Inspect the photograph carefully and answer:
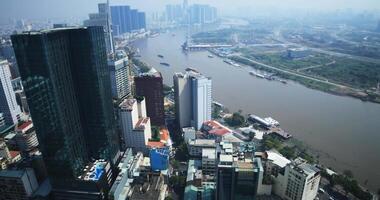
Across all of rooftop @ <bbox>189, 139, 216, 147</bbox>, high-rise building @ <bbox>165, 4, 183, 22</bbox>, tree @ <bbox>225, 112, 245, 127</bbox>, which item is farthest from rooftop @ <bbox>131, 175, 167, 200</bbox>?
high-rise building @ <bbox>165, 4, 183, 22</bbox>

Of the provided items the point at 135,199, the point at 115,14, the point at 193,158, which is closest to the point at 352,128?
the point at 193,158

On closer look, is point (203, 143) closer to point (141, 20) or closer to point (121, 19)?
point (121, 19)

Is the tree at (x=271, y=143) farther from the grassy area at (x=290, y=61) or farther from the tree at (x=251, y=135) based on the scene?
the grassy area at (x=290, y=61)

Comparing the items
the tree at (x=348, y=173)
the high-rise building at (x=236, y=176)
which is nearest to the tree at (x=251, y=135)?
the tree at (x=348, y=173)

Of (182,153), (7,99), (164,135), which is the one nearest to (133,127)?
(164,135)

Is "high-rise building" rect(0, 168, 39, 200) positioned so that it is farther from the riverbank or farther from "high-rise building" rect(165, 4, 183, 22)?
"high-rise building" rect(165, 4, 183, 22)

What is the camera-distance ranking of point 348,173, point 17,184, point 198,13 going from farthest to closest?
point 198,13
point 348,173
point 17,184

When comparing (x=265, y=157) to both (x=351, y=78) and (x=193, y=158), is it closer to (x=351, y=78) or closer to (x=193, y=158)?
(x=193, y=158)
